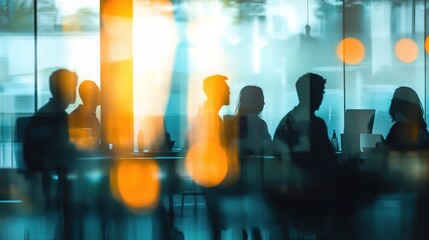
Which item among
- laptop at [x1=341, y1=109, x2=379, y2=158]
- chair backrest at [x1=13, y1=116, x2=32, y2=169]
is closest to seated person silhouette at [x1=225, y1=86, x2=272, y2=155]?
laptop at [x1=341, y1=109, x2=379, y2=158]

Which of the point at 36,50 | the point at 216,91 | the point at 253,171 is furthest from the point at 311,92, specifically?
the point at 36,50

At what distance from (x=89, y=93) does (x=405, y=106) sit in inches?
110

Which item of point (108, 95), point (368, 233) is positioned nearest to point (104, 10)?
point (108, 95)

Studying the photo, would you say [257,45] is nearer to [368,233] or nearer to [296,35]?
[296,35]

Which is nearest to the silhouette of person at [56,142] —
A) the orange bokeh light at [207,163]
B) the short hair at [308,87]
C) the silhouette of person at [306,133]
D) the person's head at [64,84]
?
the person's head at [64,84]

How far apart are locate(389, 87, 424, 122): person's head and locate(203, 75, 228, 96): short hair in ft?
4.87

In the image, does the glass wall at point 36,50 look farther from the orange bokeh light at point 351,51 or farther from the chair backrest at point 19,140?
the orange bokeh light at point 351,51

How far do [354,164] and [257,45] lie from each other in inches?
54.8

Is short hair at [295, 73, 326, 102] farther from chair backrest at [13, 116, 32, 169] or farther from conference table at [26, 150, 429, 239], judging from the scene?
chair backrest at [13, 116, 32, 169]

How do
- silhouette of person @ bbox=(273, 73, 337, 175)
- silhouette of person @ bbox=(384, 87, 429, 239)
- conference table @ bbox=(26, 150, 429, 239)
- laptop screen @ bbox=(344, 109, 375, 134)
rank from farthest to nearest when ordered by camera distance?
laptop screen @ bbox=(344, 109, 375, 134) < silhouette of person @ bbox=(384, 87, 429, 239) < conference table @ bbox=(26, 150, 429, 239) < silhouette of person @ bbox=(273, 73, 337, 175)

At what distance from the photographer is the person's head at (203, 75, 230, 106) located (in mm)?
5715

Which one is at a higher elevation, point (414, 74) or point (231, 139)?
point (414, 74)

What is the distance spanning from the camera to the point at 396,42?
6668 millimetres

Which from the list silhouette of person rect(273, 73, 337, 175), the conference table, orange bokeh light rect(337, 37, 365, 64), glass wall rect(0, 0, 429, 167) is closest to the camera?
silhouette of person rect(273, 73, 337, 175)
